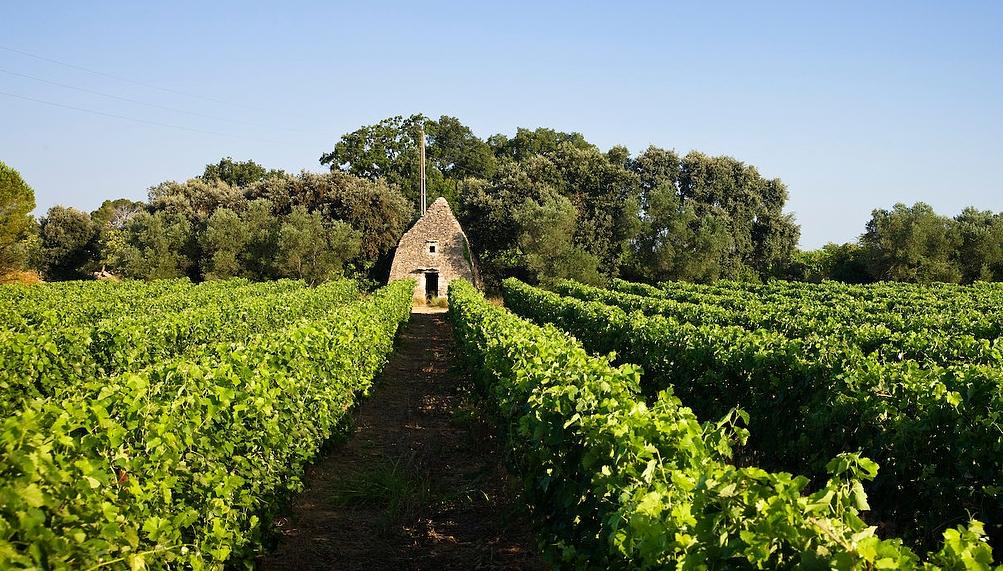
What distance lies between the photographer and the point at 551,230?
145ft

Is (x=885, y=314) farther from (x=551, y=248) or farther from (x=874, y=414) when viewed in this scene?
(x=551, y=248)

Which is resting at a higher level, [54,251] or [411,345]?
[54,251]

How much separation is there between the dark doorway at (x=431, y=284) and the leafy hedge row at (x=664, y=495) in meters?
37.5

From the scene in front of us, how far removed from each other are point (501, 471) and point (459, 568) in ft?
8.77

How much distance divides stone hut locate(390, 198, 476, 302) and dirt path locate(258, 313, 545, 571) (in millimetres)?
31660

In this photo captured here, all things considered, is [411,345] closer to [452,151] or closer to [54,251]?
[54,251]

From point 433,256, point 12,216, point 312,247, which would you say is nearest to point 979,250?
point 433,256

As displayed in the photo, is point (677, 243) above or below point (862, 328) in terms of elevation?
above

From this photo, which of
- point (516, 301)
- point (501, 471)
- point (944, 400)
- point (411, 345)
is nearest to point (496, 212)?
point (516, 301)

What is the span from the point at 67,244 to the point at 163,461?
2522 inches

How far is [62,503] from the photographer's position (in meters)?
3.35

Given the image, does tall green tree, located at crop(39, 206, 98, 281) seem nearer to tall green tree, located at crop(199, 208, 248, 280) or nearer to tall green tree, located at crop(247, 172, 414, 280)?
tall green tree, located at crop(199, 208, 248, 280)

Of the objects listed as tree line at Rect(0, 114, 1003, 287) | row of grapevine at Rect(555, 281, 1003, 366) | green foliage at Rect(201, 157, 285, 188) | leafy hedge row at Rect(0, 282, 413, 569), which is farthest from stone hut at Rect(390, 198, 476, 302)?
green foliage at Rect(201, 157, 285, 188)

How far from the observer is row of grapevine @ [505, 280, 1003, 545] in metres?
5.40
